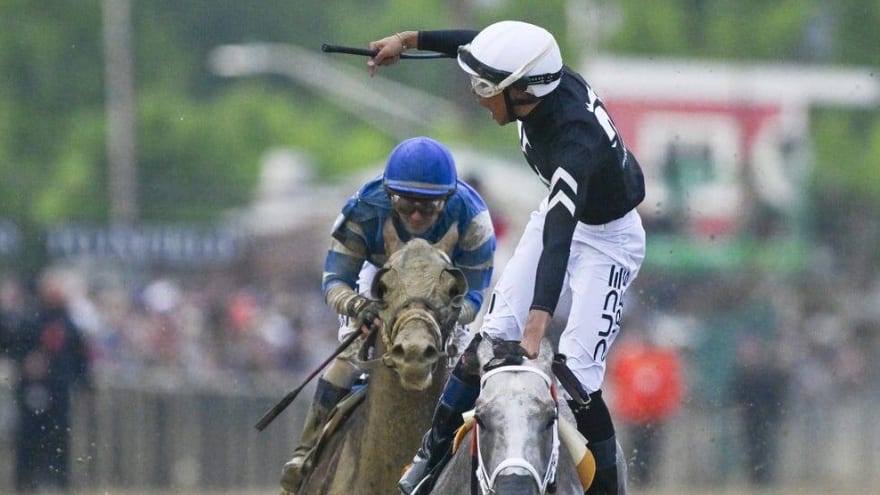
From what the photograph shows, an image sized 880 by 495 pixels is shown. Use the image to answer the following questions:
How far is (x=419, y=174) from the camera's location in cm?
1070

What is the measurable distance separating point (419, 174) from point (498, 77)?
67.5 inches

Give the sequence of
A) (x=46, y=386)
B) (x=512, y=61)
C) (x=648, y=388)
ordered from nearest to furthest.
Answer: (x=512, y=61)
(x=46, y=386)
(x=648, y=388)

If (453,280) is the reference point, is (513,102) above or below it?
above

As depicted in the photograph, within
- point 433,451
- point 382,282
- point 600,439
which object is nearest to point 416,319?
point 382,282

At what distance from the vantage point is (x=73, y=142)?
164 ft

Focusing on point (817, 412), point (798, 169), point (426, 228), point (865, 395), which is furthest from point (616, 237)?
point (798, 169)

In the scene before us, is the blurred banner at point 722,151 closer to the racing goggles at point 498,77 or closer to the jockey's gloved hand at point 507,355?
the racing goggles at point 498,77

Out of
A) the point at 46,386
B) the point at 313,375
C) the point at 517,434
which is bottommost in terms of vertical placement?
the point at 46,386

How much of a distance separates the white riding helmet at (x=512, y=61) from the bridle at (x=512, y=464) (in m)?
1.32

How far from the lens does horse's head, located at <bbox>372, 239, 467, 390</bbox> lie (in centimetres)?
943

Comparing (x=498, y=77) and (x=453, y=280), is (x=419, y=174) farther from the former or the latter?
(x=498, y=77)

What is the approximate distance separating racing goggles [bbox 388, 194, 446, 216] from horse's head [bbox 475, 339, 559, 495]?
2.19m

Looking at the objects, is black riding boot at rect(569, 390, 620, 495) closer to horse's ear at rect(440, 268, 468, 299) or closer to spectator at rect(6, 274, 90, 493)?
horse's ear at rect(440, 268, 468, 299)

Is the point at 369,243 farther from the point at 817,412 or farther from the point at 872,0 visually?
the point at 872,0
